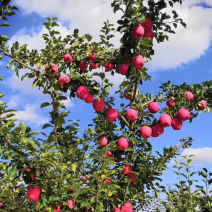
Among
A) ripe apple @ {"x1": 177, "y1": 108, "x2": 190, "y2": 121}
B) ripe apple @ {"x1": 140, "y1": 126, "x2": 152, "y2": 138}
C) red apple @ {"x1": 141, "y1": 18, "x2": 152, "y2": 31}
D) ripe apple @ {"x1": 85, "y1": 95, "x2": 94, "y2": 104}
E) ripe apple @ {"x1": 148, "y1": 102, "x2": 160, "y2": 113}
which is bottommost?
ripe apple @ {"x1": 140, "y1": 126, "x2": 152, "y2": 138}

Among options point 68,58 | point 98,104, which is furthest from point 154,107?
point 68,58

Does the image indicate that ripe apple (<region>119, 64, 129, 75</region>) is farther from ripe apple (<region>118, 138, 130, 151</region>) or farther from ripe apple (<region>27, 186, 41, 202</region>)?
ripe apple (<region>27, 186, 41, 202</region>)

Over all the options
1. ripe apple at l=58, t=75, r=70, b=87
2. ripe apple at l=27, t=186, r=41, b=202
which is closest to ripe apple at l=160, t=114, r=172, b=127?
ripe apple at l=58, t=75, r=70, b=87

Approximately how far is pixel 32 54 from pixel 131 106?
1858 millimetres

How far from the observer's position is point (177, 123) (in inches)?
175

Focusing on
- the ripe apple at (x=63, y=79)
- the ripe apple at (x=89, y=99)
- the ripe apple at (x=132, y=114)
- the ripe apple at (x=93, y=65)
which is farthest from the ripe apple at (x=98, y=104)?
the ripe apple at (x=93, y=65)

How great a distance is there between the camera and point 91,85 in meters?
4.03

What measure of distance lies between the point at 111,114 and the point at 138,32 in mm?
1321

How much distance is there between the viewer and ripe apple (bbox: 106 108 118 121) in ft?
13.9

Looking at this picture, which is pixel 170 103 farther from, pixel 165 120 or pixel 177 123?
pixel 165 120

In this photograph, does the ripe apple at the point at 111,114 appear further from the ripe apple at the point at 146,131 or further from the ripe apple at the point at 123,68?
the ripe apple at the point at 123,68

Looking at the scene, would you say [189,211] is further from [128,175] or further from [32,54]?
[32,54]

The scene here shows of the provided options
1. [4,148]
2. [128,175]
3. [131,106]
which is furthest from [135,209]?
[4,148]

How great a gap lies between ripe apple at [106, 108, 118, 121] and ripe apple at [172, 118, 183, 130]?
1.01m
